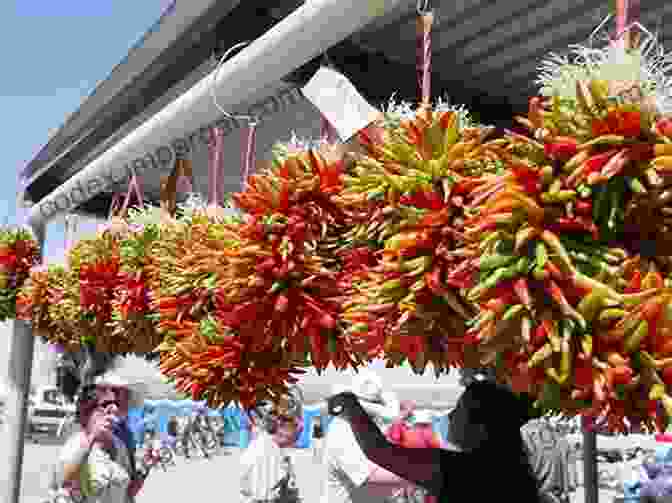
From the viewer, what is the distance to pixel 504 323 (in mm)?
502

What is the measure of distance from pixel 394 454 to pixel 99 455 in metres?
2.18

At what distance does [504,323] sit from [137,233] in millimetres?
1065

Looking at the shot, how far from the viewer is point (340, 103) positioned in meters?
0.91

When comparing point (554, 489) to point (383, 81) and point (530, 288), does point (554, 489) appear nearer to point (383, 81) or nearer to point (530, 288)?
point (383, 81)

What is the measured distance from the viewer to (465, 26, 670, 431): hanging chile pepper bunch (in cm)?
48

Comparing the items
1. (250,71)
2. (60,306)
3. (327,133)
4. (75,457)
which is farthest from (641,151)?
(75,457)

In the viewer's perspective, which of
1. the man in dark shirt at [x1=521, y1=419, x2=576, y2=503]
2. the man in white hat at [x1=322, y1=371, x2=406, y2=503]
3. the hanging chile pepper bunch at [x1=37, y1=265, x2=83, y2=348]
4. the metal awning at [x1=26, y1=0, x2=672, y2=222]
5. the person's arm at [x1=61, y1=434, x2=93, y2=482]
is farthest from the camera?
the man in white hat at [x1=322, y1=371, x2=406, y2=503]

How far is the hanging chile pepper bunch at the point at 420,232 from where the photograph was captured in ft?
2.02

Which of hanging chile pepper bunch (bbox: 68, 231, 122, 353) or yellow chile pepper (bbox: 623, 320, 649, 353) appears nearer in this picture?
yellow chile pepper (bbox: 623, 320, 649, 353)

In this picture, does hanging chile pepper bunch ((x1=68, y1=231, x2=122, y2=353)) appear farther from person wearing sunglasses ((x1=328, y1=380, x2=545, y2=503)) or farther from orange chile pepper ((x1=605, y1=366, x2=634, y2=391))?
orange chile pepper ((x1=605, y1=366, x2=634, y2=391))

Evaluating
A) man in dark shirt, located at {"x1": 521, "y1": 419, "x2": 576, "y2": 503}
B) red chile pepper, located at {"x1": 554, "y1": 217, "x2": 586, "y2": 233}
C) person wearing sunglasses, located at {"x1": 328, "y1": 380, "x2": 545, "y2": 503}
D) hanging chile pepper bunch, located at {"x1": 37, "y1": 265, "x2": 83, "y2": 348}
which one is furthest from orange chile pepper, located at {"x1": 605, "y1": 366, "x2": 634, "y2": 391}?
man in dark shirt, located at {"x1": 521, "y1": 419, "x2": 576, "y2": 503}

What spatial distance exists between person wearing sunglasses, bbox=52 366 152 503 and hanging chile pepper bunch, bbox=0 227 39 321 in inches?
20.8

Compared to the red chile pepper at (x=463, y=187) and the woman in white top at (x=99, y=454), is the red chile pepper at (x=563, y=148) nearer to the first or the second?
the red chile pepper at (x=463, y=187)

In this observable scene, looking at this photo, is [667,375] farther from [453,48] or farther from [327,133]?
[453,48]
